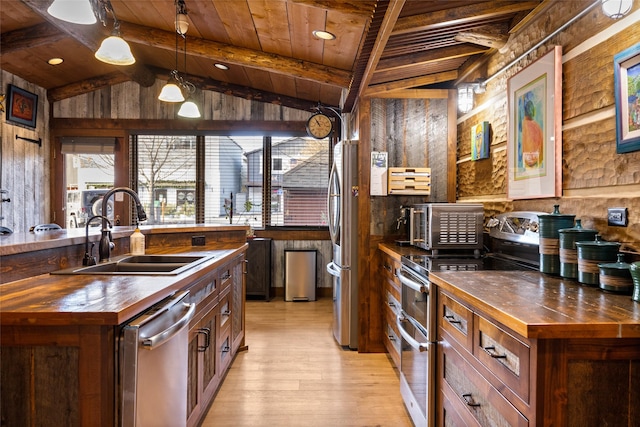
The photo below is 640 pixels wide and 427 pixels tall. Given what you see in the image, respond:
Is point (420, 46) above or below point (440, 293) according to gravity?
above

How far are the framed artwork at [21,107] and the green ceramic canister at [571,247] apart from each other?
6.19 meters

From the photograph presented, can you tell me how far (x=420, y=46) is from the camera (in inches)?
110

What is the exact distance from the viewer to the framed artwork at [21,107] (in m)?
4.91

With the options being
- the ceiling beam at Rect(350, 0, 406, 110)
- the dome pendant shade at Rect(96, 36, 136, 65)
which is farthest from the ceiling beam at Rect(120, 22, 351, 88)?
the dome pendant shade at Rect(96, 36, 136, 65)

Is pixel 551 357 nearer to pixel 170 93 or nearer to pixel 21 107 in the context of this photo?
pixel 170 93

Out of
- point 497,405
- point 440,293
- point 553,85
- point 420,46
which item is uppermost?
point 420,46

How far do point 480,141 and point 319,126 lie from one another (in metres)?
2.65

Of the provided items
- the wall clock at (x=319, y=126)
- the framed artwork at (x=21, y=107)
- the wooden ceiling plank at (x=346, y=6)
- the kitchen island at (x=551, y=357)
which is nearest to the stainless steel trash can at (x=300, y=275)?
the wall clock at (x=319, y=126)

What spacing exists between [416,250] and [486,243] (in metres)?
0.54

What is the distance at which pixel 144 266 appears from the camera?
7.23 feet

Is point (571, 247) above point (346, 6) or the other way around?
the other way around

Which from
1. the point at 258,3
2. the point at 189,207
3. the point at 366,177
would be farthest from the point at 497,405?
the point at 189,207

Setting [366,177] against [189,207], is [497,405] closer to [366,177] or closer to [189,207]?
[366,177]

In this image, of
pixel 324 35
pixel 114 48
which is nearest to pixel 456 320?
pixel 324 35
